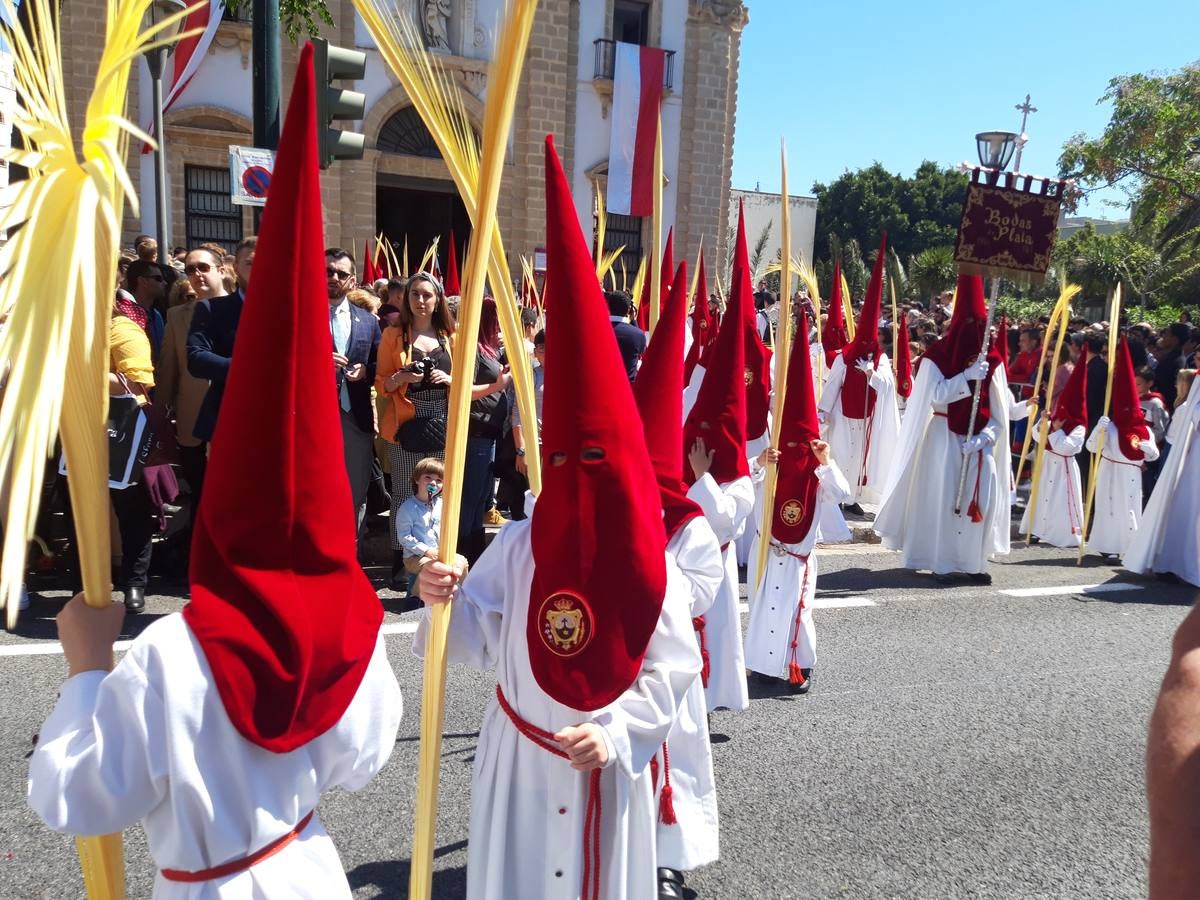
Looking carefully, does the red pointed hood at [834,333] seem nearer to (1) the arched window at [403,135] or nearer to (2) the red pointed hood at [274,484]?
(2) the red pointed hood at [274,484]

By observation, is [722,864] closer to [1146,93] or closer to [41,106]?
[41,106]

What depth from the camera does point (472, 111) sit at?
20.1 meters

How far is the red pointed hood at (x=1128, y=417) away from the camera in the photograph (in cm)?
857

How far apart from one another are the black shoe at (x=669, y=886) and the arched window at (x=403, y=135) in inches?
747

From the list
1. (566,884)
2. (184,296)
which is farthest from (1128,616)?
(184,296)

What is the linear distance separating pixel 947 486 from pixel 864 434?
9.03 feet

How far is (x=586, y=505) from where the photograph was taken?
2273 millimetres

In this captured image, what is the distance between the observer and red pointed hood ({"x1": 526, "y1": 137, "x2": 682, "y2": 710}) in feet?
7.39

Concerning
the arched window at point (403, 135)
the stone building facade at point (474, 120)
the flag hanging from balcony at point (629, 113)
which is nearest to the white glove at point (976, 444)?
the stone building facade at point (474, 120)

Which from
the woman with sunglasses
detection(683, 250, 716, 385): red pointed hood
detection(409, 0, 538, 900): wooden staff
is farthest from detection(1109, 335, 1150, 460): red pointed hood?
detection(409, 0, 538, 900): wooden staff

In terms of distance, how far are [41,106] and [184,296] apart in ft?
17.7

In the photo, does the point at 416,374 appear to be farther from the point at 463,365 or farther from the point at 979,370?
the point at 979,370

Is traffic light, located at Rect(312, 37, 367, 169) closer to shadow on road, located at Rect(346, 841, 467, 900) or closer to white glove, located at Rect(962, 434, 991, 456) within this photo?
shadow on road, located at Rect(346, 841, 467, 900)

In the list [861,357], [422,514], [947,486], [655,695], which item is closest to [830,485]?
[422,514]
